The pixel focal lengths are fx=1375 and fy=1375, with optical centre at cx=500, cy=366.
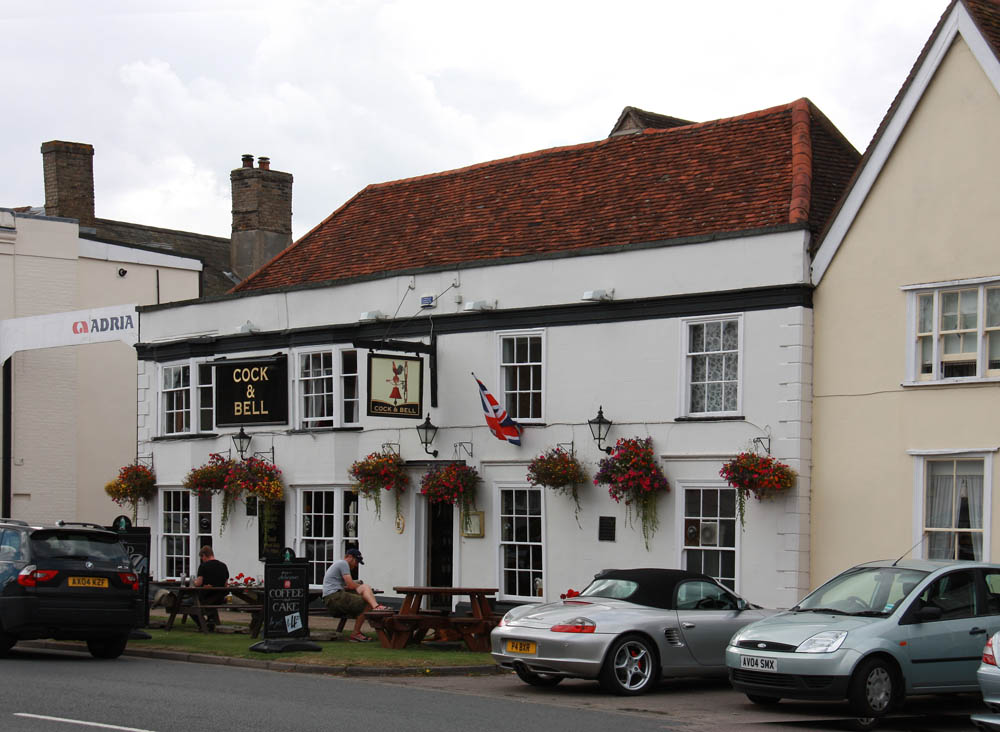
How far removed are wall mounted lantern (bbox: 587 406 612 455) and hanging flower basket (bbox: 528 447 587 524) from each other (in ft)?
1.72

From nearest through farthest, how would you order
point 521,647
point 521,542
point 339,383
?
point 521,647
point 521,542
point 339,383

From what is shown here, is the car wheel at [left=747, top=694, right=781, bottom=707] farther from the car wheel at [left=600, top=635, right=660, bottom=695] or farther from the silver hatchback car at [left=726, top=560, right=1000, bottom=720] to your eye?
the car wheel at [left=600, top=635, right=660, bottom=695]

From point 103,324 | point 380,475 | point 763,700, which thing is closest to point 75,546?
point 380,475

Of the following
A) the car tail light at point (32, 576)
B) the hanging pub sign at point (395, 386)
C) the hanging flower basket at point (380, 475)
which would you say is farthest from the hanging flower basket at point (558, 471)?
the car tail light at point (32, 576)

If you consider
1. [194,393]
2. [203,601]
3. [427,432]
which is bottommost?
[203,601]

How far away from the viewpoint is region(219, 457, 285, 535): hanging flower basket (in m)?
26.5

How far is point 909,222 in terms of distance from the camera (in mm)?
19203

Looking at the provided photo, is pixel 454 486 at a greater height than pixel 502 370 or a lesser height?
lesser

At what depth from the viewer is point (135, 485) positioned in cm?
2912

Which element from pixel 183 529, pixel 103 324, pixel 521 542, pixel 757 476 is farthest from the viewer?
pixel 103 324

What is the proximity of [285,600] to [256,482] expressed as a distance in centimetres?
813

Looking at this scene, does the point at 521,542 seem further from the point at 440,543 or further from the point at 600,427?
the point at 600,427

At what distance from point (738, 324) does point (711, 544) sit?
132 inches

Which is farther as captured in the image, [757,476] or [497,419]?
[497,419]
